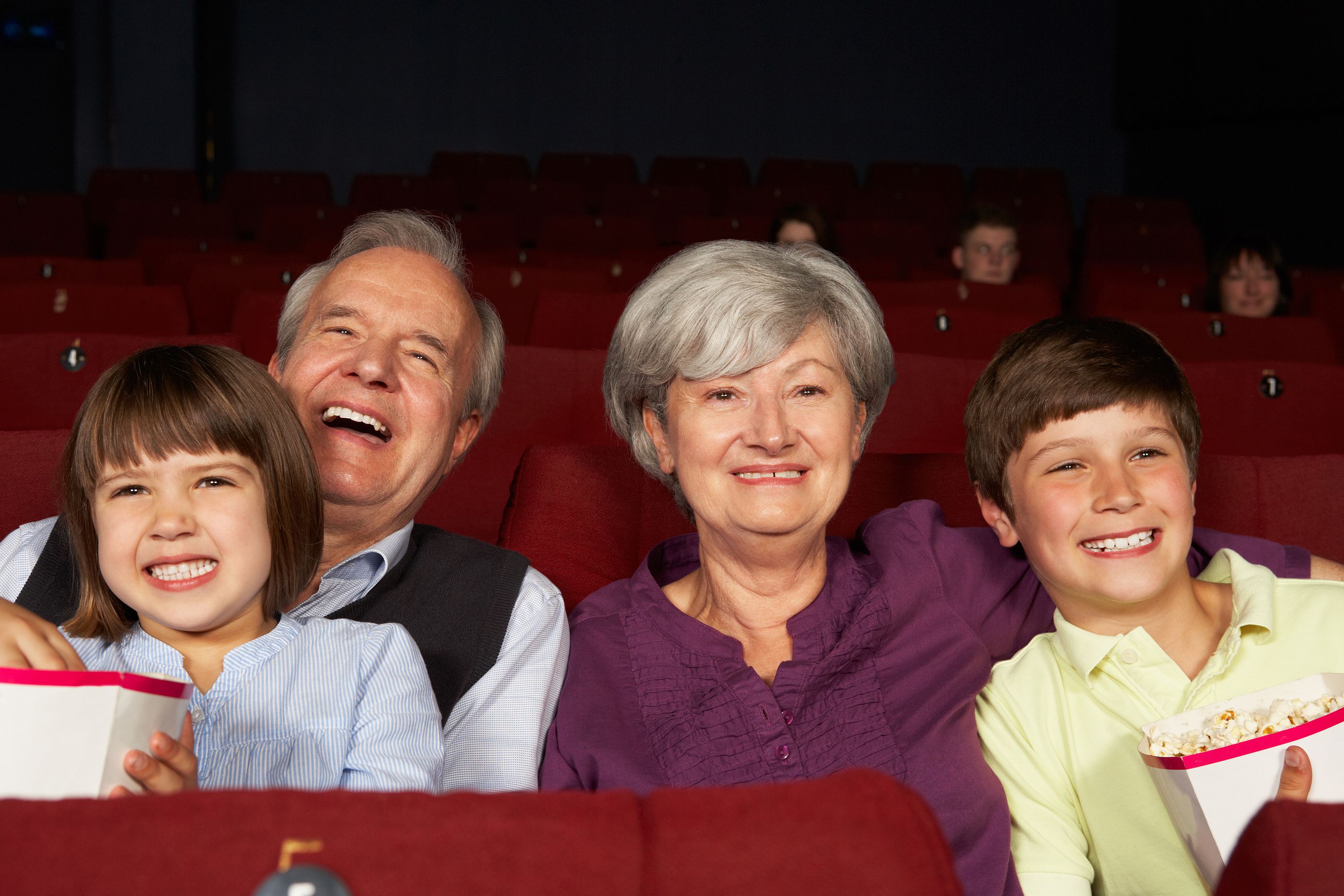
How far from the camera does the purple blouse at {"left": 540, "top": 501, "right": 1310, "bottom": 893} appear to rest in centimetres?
121

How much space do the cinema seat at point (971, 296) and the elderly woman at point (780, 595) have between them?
1923 millimetres

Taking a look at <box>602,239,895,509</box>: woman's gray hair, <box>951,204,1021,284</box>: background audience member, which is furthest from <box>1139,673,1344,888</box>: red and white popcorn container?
<box>951,204,1021,284</box>: background audience member

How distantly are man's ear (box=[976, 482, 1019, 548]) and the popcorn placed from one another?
0.37 metres

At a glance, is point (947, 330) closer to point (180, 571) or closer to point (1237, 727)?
point (1237, 727)

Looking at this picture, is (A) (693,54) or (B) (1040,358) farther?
(A) (693,54)

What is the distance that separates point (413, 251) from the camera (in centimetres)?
167

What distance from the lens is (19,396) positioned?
1.98 meters

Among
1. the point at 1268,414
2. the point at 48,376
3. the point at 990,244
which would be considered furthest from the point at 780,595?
the point at 990,244

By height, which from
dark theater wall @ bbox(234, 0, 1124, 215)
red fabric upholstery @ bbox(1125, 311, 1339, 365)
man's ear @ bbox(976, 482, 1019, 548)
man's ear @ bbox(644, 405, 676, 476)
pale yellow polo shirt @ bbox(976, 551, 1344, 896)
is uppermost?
dark theater wall @ bbox(234, 0, 1124, 215)

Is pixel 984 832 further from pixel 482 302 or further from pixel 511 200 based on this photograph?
pixel 511 200

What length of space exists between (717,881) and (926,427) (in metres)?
1.64

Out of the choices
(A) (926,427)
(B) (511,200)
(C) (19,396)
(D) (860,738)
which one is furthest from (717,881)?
(B) (511,200)

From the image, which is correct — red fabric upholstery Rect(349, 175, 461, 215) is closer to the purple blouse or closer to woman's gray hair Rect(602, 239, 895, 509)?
woman's gray hair Rect(602, 239, 895, 509)

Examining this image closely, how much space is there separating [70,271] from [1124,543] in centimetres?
318
